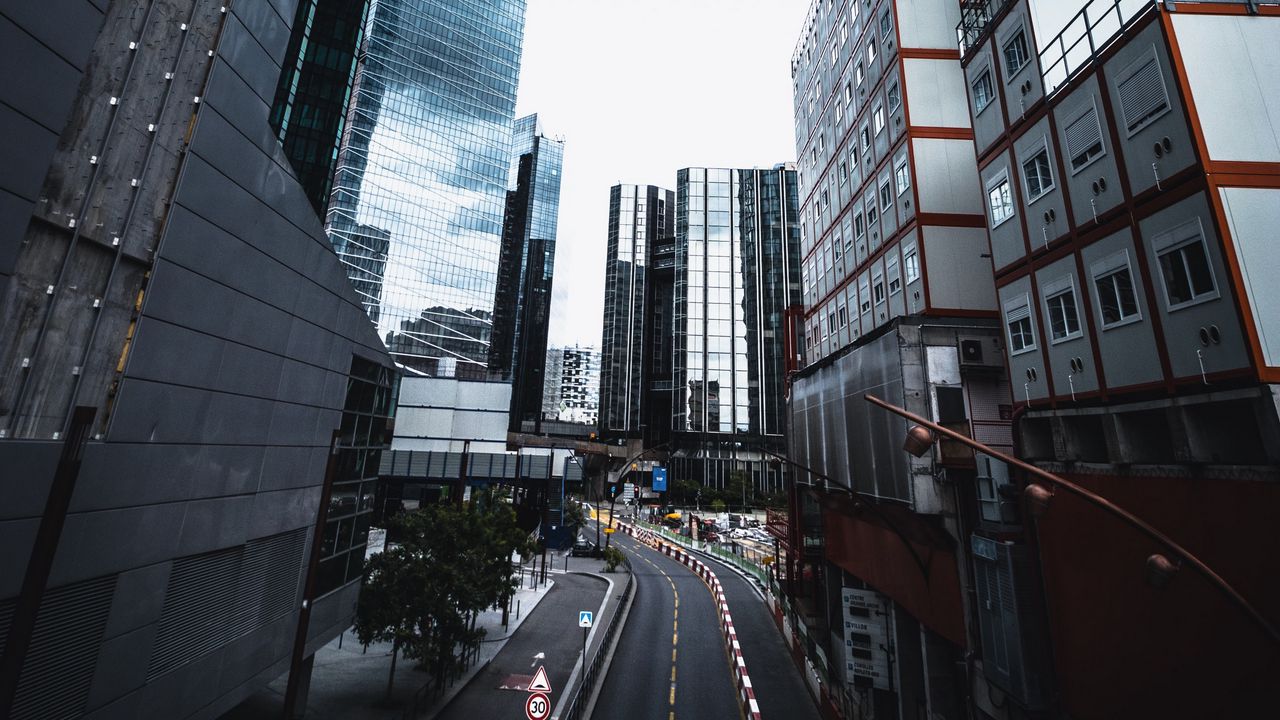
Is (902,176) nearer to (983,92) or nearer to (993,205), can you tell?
(983,92)

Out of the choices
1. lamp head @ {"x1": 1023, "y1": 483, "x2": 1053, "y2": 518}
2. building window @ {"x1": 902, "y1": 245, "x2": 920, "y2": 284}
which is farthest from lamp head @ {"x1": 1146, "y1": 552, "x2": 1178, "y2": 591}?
building window @ {"x1": 902, "y1": 245, "x2": 920, "y2": 284}

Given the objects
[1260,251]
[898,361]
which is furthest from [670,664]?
[1260,251]

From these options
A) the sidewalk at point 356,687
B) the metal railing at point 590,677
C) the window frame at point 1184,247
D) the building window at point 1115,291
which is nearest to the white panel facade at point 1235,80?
the window frame at point 1184,247

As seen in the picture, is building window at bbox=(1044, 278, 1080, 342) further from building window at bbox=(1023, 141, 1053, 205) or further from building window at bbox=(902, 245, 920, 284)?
building window at bbox=(902, 245, 920, 284)

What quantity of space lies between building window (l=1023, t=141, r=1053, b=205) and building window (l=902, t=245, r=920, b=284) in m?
6.33

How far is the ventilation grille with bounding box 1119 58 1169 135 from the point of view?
Answer: 412 inches

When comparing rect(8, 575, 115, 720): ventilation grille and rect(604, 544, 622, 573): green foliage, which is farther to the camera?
rect(604, 544, 622, 573): green foliage

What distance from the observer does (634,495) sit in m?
110

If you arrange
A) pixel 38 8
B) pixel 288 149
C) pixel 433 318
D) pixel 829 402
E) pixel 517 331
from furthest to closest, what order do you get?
pixel 517 331
pixel 433 318
pixel 288 149
pixel 829 402
pixel 38 8

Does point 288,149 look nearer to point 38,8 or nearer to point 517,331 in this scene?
point 38,8

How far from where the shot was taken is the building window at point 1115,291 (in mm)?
11117

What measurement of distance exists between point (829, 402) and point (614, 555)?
24.1 meters

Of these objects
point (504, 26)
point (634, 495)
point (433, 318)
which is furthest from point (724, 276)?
point (504, 26)

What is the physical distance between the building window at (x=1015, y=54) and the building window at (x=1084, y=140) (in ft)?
11.0
